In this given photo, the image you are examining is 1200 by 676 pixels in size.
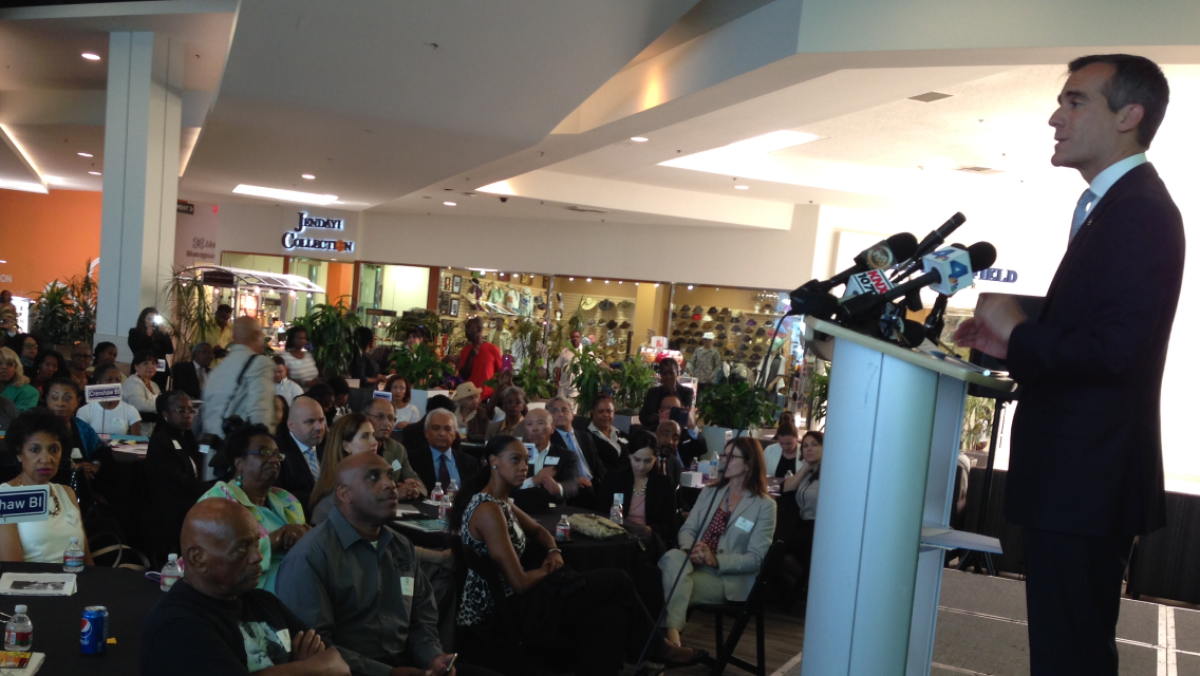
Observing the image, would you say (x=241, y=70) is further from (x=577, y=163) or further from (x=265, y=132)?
(x=577, y=163)

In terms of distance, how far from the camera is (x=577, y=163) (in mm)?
15016

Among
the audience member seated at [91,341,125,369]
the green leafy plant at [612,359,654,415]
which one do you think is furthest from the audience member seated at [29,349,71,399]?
the green leafy plant at [612,359,654,415]

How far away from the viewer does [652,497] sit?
630cm

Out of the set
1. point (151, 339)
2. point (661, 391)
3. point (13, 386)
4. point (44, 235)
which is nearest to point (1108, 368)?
point (13, 386)

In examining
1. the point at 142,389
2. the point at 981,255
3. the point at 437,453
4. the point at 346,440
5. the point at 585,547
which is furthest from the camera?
the point at 142,389

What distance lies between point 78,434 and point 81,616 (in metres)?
3.51

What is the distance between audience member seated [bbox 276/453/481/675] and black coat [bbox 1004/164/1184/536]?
2.23m

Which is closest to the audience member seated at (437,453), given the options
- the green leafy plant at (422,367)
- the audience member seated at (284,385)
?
the audience member seated at (284,385)

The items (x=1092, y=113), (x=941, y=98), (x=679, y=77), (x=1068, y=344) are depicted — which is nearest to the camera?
(x=1068, y=344)

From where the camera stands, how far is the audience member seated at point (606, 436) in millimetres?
8039

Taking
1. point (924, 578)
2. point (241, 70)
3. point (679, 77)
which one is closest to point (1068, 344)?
point (924, 578)

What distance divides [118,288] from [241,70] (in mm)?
3281

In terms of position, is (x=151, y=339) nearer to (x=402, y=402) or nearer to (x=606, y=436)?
(x=402, y=402)

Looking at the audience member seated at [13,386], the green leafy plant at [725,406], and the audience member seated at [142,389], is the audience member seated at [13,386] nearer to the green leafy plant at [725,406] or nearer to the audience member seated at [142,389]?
the audience member seated at [142,389]
